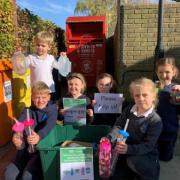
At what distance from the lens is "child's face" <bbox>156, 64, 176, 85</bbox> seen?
3.44 meters

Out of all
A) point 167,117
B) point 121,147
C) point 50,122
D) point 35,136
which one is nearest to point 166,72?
point 167,117

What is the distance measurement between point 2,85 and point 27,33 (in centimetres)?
360

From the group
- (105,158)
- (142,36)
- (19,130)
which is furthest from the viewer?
(142,36)

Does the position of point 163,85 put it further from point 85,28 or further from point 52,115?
point 85,28

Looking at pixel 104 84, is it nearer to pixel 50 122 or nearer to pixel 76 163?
pixel 50 122

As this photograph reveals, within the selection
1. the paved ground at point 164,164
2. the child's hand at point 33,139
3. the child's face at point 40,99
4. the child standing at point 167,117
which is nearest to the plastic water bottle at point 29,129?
the child's hand at point 33,139

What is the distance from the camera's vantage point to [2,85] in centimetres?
418

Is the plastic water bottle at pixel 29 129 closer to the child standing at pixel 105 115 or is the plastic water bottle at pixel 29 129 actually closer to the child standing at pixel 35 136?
the child standing at pixel 35 136

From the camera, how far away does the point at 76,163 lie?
284 cm

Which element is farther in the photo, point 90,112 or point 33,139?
point 90,112

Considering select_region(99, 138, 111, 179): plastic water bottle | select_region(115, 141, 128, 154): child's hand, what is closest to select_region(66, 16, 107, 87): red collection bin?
select_region(115, 141, 128, 154): child's hand

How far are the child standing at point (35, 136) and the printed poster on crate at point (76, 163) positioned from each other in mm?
401

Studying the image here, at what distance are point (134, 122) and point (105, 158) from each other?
1.68ft

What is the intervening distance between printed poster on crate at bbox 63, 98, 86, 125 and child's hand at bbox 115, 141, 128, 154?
89 centimetres
